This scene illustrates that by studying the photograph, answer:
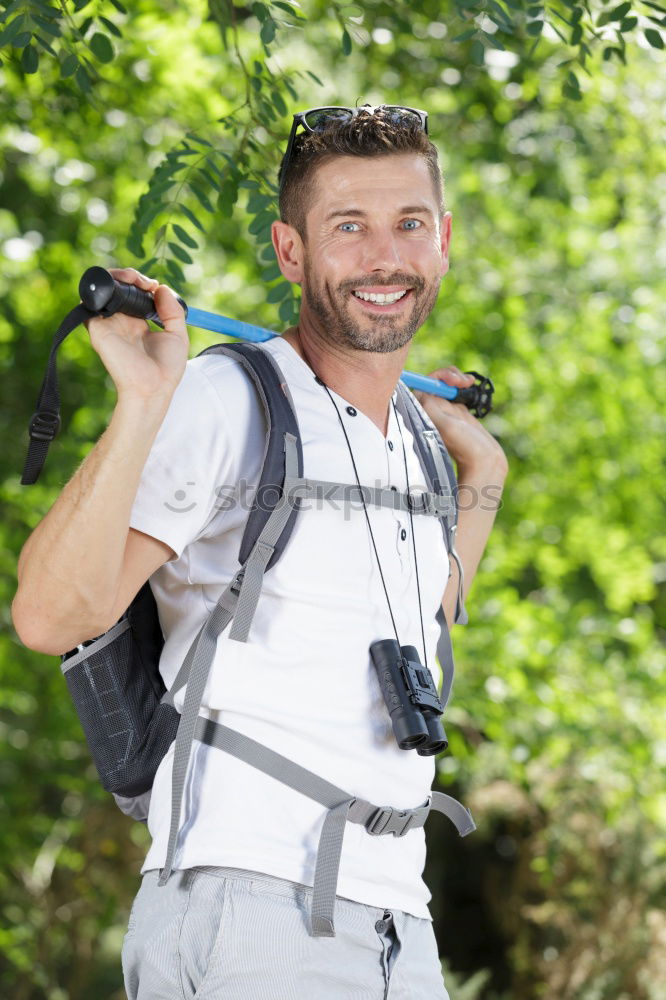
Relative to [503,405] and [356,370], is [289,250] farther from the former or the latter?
[503,405]

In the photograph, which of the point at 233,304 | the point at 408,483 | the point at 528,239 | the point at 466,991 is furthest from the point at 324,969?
the point at 528,239

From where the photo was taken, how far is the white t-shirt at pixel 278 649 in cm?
166

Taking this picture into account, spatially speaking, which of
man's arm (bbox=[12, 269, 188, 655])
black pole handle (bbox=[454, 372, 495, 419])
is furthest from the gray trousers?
black pole handle (bbox=[454, 372, 495, 419])

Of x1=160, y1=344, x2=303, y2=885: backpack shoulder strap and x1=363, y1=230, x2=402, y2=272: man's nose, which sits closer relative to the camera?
x1=160, y1=344, x2=303, y2=885: backpack shoulder strap

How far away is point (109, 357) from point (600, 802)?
496 cm

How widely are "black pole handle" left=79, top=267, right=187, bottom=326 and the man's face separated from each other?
454mm

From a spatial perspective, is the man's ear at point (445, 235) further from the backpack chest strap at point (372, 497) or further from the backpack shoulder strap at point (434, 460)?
the backpack chest strap at point (372, 497)

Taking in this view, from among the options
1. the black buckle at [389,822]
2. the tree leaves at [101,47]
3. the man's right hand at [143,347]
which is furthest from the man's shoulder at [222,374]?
the tree leaves at [101,47]

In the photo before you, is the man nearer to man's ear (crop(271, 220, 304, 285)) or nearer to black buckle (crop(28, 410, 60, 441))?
man's ear (crop(271, 220, 304, 285))

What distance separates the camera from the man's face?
6.37 ft

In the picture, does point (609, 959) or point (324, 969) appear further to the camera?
point (609, 959)

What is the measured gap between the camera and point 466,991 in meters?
4.92

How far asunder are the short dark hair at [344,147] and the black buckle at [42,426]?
0.58 meters

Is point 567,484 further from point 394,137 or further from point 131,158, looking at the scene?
point 394,137
